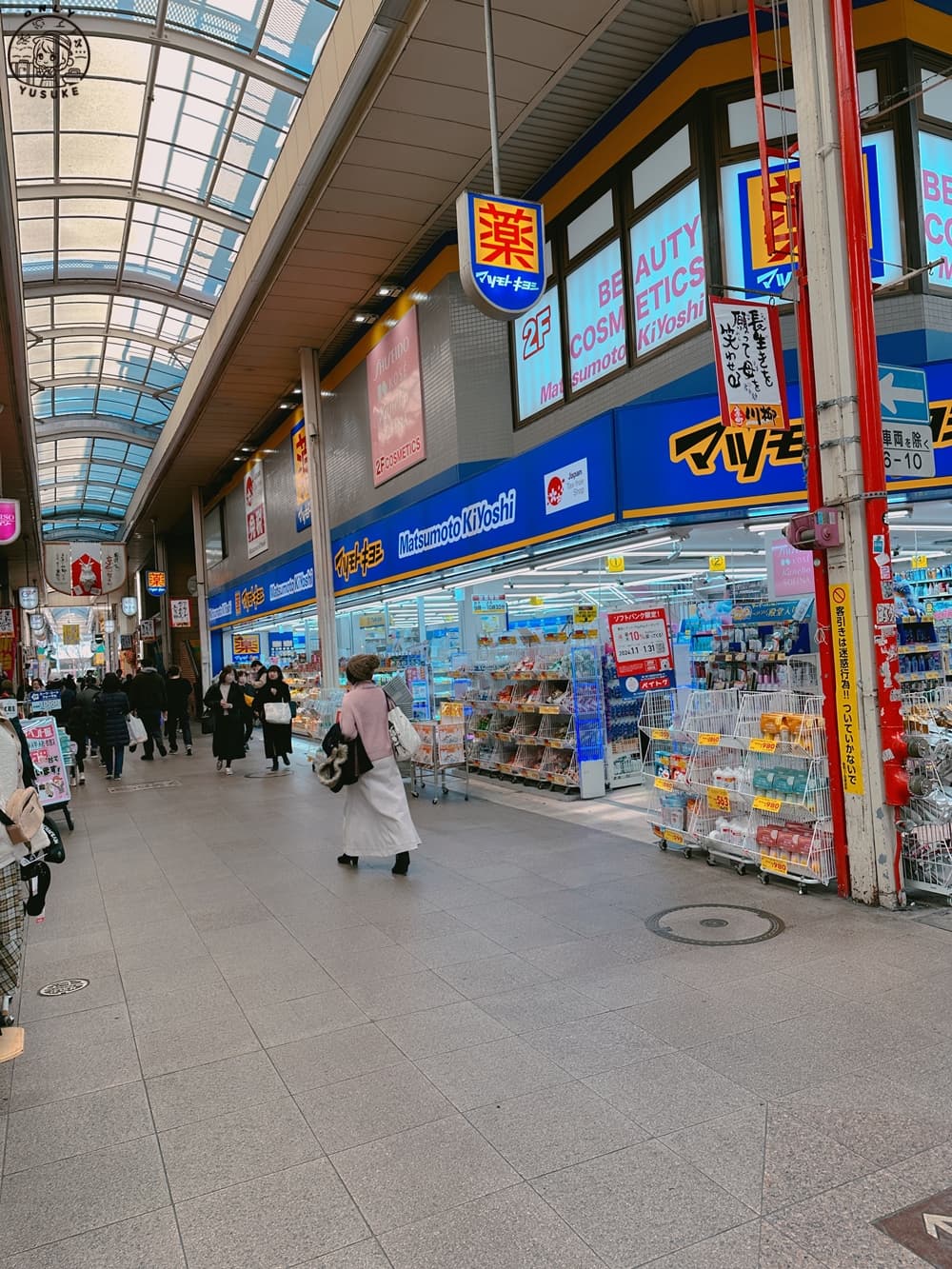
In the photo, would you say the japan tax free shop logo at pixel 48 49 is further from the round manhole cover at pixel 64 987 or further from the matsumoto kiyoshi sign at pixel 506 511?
the round manhole cover at pixel 64 987

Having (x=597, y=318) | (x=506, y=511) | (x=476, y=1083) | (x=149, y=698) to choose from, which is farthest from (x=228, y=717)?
(x=476, y=1083)

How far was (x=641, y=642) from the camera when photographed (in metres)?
8.73

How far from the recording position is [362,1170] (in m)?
2.84

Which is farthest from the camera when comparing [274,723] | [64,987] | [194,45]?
[274,723]

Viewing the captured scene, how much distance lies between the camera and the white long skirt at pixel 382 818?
21.7ft

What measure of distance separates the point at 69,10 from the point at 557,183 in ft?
20.7

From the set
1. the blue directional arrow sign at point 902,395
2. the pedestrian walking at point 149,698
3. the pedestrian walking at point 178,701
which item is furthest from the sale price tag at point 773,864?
the pedestrian walking at point 178,701

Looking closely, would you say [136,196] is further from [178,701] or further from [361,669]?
[361,669]

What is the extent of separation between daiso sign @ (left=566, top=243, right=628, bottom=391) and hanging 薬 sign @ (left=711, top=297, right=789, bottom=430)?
356 centimetres

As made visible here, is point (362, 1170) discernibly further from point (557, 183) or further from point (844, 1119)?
point (557, 183)

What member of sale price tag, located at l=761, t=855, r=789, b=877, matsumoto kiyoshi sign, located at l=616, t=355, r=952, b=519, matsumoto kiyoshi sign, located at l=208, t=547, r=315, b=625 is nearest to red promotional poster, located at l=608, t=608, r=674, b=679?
matsumoto kiyoshi sign, located at l=616, t=355, r=952, b=519

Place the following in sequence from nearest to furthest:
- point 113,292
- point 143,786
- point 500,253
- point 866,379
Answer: point 866,379, point 500,253, point 143,786, point 113,292

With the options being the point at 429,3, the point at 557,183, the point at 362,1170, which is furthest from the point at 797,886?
the point at 557,183

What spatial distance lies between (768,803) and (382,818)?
2.79m
